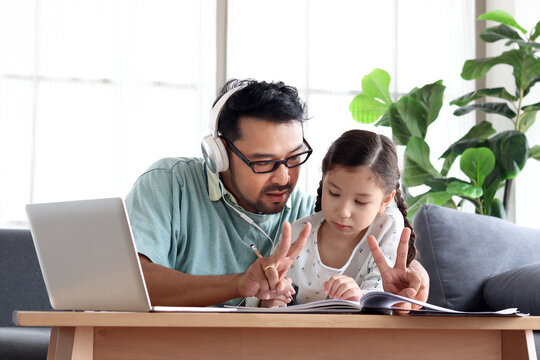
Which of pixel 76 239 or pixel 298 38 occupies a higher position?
pixel 298 38

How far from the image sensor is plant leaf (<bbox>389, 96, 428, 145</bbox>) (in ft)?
11.5

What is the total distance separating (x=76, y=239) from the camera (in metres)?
0.93

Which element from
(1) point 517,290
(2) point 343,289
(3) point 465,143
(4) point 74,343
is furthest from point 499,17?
(4) point 74,343

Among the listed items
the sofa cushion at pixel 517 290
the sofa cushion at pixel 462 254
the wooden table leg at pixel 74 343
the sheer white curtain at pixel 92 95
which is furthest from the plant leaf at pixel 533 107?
the wooden table leg at pixel 74 343

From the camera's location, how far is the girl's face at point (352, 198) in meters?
1.57

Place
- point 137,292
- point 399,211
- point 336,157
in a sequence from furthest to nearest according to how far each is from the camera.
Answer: point 399,211 < point 336,157 < point 137,292

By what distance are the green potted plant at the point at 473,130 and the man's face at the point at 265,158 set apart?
5.71 feet

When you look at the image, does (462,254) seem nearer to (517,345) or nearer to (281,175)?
(281,175)

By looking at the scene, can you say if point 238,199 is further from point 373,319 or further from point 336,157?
point 373,319

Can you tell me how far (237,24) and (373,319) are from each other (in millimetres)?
3343

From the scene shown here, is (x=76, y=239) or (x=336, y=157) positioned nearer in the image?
(x=76, y=239)

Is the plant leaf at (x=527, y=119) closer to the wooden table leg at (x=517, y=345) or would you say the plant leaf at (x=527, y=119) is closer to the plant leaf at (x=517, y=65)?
the plant leaf at (x=517, y=65)

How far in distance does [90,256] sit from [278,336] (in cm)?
28

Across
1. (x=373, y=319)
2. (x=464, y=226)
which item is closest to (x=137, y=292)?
(x=373, y=319)
